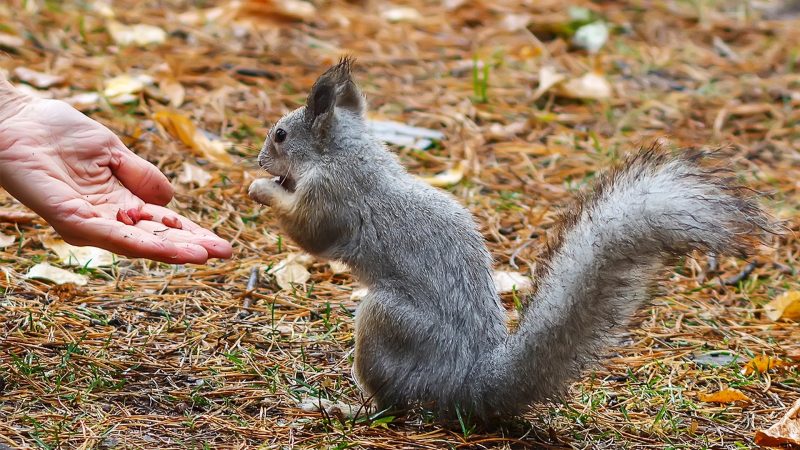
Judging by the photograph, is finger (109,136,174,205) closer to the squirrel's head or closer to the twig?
the squirrel's head

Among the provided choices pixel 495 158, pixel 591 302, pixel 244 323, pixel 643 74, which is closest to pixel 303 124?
pixel 244 323

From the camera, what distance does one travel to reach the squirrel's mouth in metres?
3.06

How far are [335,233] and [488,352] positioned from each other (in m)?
0.53

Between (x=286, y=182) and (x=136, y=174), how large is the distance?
431 mm

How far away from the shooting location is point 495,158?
14.7ft

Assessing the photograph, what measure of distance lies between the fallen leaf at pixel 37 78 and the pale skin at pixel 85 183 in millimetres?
1670

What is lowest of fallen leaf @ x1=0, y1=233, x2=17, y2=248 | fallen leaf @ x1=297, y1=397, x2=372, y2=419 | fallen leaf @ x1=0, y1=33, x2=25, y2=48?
fallen leaf @ x1=0, y1=233, x2=17, y2=248

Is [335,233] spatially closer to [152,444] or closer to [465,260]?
[465,260]

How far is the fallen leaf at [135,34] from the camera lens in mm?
5312

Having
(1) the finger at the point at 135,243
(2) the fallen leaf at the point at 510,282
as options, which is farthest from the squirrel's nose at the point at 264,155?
(2) the fallen leaf at the point at 510,282

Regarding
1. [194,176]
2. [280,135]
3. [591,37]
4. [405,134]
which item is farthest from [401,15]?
[280,135]

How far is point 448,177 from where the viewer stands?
4121 millimetres

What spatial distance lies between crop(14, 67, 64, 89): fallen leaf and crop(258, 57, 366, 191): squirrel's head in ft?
6.05

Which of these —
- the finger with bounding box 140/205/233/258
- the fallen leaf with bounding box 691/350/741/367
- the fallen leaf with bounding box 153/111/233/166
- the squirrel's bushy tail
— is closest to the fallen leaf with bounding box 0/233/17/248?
the finger with bounding box 140/205/233/258
